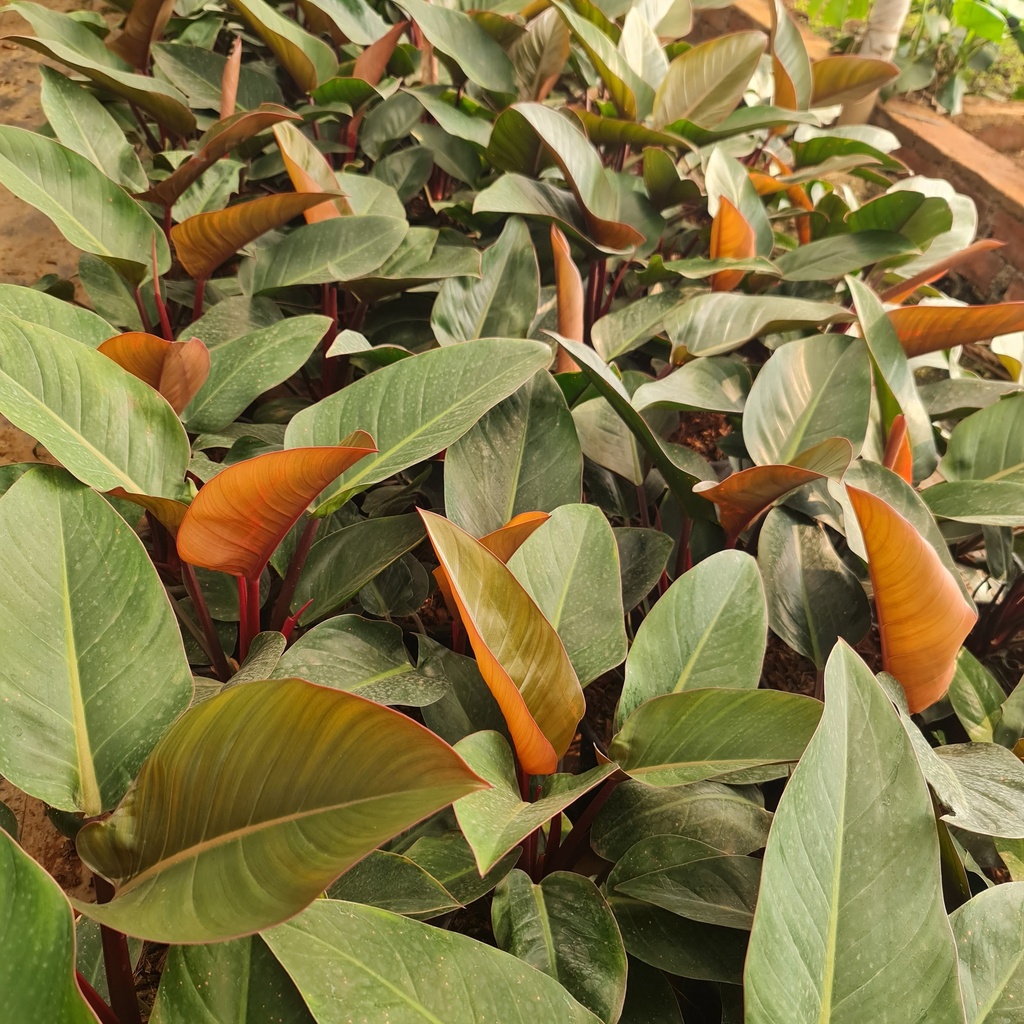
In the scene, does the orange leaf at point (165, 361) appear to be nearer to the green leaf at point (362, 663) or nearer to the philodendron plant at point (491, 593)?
the philodendron plant at point (491, 593)

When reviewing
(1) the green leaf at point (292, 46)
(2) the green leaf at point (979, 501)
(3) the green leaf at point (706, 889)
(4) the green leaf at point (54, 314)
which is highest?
(1) the green leaf at point (292, 46)

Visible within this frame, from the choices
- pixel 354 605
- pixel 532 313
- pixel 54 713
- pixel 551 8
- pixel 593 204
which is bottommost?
pixel 354 605

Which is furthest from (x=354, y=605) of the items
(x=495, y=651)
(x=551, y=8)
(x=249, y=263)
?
(x=551, y=8)

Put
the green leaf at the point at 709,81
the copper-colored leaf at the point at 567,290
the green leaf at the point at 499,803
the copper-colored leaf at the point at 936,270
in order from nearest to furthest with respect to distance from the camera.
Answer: the green leaf at the point at 499,803 → the copper-colored leaf at the point at 567,290 → the copper-colored leaf at the point at 936,270 → the green leaf at the point at 709,81

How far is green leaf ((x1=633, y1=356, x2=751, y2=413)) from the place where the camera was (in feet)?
2.84

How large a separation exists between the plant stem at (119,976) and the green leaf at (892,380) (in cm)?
92

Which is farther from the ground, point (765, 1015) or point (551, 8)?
point (551, 8)

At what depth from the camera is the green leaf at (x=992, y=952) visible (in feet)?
1.70

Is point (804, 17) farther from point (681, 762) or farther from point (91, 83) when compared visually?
point (681, 762)

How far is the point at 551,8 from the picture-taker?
57.7 inches

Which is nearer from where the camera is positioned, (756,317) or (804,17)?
(756,317)

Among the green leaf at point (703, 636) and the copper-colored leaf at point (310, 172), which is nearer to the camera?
the green leaf at point (703, 636)

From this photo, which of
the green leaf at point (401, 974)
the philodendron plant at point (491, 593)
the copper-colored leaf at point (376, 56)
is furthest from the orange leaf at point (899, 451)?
the copper-colored leaf at point (376, 56)

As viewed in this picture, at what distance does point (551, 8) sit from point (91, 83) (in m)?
0.82
